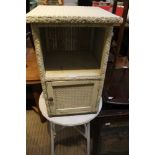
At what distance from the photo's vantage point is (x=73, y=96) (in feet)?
2.76

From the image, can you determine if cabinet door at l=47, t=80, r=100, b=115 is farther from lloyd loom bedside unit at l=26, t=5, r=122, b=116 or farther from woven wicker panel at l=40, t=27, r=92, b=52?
woven wicker panel at l=40, t=27, r=92, b=52

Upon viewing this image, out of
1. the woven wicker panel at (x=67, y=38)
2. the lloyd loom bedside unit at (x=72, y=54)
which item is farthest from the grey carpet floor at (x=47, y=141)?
the woven wicker panel at (x=67, y=38)

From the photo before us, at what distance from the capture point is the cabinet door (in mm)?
790

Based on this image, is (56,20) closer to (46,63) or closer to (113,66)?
(46,63)

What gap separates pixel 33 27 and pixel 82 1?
2.77ft

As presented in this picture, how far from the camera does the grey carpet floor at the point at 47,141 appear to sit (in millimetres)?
1358

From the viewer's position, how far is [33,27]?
636 mm

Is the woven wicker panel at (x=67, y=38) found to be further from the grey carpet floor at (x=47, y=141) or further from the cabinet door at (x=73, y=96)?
the grey carpet floor at (x=47, y=141)

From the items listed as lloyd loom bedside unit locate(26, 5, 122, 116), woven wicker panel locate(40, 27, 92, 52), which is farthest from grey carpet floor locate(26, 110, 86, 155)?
woven wicker panel locate(40, 27, 92, 52)

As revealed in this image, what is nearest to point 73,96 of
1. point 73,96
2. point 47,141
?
point 73,96

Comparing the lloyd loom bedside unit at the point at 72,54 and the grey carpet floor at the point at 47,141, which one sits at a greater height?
the lloyd loom bedside unit at the point at 72,54

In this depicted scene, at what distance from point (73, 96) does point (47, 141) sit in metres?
0.76

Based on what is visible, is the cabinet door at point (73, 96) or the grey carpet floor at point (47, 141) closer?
the cabinet door at point (73, 96)

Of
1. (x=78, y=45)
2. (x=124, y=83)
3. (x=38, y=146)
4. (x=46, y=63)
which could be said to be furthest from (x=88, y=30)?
(x=38, y=146)
